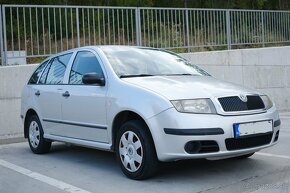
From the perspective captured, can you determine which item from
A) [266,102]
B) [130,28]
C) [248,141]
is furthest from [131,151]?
[130,28]

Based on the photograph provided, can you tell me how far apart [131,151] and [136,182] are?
36 cm

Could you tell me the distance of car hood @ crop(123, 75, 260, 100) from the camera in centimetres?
518

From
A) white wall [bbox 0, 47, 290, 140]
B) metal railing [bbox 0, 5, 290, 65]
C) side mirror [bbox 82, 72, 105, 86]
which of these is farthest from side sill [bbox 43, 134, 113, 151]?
metal railing [bbox 0, 5, 290, 65]

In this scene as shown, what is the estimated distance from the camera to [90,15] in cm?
1130

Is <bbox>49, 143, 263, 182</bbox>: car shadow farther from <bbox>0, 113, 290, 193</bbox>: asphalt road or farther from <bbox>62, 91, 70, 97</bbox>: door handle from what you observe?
<bbox>62, 91, 70, 97</bbox>: door handle

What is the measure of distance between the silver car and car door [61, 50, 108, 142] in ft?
0.04

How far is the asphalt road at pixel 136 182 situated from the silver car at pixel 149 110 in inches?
10.4

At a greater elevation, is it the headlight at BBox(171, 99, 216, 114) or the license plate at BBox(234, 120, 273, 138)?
the headlight at BBox(171, 99, 216, 114)

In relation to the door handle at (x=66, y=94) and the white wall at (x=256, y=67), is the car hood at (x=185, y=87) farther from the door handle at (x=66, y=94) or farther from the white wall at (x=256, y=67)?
the white wall at (x=256, y=67)

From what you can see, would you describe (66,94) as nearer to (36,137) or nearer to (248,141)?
(36,137)

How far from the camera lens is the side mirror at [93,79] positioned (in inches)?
230

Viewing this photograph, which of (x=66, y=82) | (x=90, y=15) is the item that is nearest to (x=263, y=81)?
(x=90, y=15)

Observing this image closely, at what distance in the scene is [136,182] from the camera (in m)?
5.34

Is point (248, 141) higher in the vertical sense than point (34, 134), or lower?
higher
